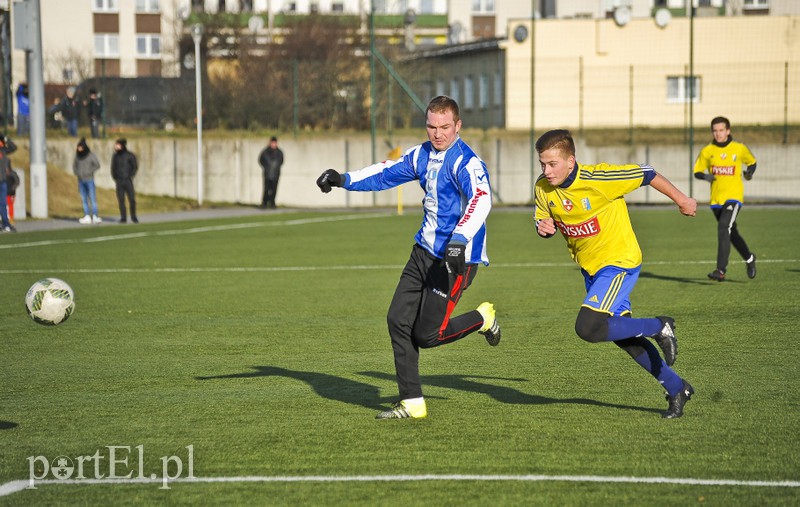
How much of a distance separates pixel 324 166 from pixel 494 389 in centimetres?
2645

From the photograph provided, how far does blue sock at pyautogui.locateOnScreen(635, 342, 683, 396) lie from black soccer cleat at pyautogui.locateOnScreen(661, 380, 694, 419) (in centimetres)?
3

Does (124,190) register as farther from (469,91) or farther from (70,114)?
(469,91)

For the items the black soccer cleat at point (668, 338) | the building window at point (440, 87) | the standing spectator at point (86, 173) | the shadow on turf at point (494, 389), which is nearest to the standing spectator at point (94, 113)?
the standing spectator at point (86, 173)

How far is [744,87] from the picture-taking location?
38.2m

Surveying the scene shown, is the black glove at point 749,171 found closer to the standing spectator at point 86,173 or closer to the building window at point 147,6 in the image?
the standing spectator at point 86,173

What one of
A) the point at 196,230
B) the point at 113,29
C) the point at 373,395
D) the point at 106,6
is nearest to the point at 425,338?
the point at 373,395

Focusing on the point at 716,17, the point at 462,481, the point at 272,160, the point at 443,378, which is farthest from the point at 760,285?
the point at 716,17

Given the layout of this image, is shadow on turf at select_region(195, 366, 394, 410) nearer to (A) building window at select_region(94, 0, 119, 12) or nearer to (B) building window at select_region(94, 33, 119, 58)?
(B) building window at select_region(94, 33, 119, 58)

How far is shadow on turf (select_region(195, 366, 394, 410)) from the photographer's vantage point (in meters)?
7.80

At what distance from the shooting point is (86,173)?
2600cm

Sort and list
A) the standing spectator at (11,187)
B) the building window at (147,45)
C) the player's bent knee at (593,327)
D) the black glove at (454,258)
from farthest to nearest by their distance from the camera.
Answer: the building window at (147,45), the standing spectator at (11,187), the player's bent knee at (593,327), the black glove at (454,258)

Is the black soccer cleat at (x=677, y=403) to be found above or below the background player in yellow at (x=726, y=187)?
below

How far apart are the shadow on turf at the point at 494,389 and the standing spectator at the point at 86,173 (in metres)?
18.5

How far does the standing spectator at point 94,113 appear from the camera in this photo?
112 feet
